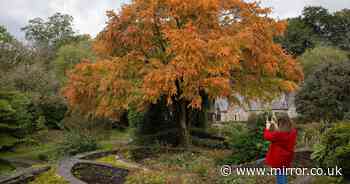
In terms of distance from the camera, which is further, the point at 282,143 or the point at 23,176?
the point at 23,176

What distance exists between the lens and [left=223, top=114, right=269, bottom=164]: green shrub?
8.74 meters

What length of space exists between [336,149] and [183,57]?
16.0 feet

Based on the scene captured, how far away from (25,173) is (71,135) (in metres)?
5.27

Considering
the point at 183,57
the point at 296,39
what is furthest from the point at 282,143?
the point at 296,39

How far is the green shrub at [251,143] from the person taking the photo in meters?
8.74

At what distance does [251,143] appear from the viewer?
29.1 feet

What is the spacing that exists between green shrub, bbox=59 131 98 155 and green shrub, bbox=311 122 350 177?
30.3ft

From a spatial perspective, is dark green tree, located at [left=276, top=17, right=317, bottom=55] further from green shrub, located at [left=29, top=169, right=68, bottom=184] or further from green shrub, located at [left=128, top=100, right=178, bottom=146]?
green shrub, located at [left=29, top=169, right=68, bottom=184]

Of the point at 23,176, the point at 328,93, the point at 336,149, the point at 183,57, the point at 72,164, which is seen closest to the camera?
the point at 336,149

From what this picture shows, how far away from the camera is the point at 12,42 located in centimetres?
2972

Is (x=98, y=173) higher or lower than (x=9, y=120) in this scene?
lower

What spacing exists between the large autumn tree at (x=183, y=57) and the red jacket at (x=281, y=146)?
3922mm

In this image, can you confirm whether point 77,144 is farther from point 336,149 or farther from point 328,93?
point 328,93

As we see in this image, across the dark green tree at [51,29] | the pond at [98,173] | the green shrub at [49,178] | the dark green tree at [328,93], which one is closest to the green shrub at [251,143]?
the pond at [98,173]
